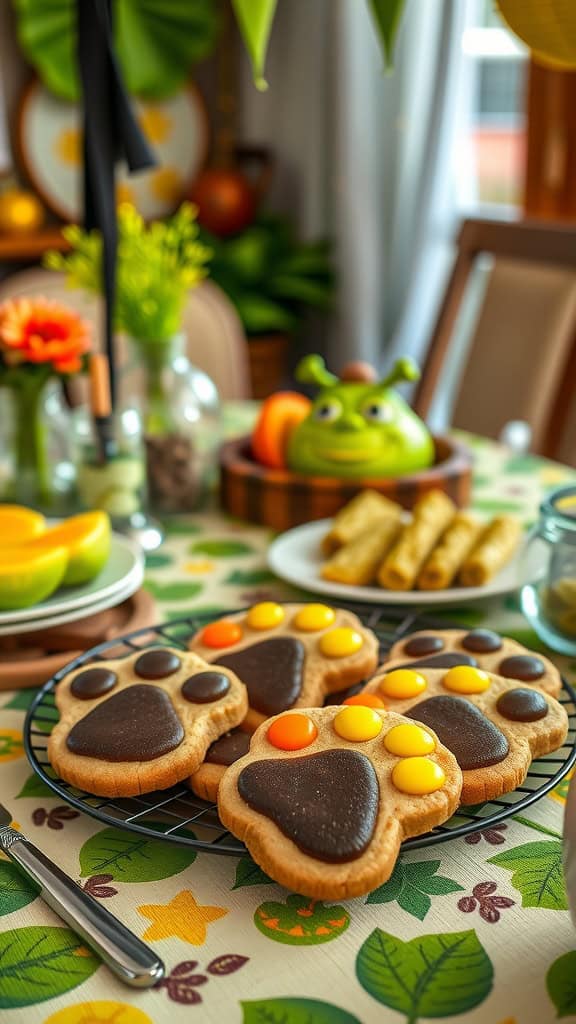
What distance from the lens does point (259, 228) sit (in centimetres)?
362

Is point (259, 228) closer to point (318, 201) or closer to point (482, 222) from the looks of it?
point (318, 201)

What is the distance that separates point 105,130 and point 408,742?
929 millimetres

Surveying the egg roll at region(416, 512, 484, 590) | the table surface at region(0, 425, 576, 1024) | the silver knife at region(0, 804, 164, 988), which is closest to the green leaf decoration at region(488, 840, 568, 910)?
the table surface at region(0, 425, 576, 1024)

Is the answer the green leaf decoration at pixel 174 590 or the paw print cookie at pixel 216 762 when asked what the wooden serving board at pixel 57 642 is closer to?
the green leaf decoration at pixel 174 590

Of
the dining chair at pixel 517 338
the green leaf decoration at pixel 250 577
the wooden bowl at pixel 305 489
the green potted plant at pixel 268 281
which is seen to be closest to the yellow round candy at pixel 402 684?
the green leaf decoration at pixel 250 577

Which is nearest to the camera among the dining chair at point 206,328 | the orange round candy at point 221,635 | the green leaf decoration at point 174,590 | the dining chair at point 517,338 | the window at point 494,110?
the orange round candy at point 221,635

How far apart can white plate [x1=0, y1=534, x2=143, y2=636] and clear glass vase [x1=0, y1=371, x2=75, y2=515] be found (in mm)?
220

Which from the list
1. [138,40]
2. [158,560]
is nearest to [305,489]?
[158,560]

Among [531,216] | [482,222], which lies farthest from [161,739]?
[531,216]

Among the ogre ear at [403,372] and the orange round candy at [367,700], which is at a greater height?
the ogre ear at [403,372]

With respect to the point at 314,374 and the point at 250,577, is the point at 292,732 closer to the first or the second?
the point at 250,577

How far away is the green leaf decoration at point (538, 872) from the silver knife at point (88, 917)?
218mm

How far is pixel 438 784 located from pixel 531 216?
2715 mm

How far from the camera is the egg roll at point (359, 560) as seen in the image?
1078 mm
